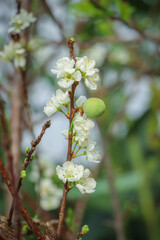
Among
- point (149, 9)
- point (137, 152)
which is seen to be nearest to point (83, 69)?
point (149, 9)

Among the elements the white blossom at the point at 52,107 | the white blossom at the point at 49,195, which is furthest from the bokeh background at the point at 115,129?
the white blossom at the point at 52,107

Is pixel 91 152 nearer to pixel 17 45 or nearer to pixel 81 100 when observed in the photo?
pixel 81 100

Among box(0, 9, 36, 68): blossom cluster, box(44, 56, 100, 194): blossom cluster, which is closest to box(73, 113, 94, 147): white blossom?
box(44, 56, 100, 194): blossom cluster

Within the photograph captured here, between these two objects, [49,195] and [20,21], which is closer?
[20,21]

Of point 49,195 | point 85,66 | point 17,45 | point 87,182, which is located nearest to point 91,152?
point 87,182

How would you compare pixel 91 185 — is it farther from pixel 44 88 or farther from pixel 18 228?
pixel 44 88

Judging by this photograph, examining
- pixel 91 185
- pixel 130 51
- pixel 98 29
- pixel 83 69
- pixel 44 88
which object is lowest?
pixel 44 88

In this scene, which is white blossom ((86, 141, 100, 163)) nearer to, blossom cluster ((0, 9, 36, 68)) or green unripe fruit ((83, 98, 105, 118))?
green unripe fruit ((83, 98, 105, 118))

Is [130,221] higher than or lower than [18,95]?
lower
